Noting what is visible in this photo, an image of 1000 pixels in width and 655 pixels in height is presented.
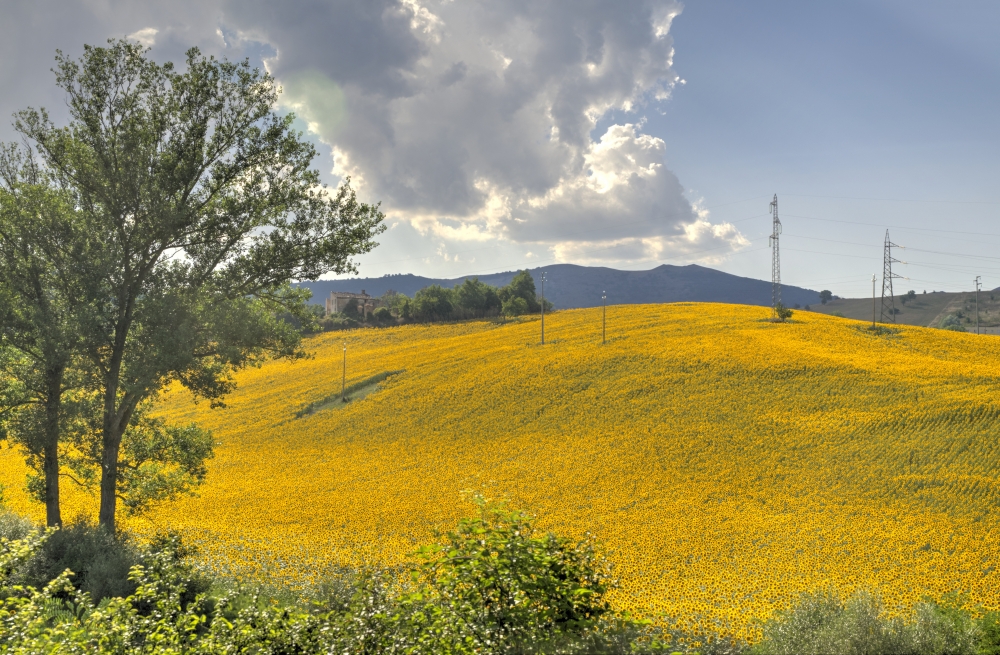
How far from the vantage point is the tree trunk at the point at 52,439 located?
55.7 feet

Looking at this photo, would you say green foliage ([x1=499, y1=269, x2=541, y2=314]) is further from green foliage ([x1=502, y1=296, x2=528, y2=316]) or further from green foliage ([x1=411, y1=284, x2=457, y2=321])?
green foliage ([x1=411, y1=284, x2=457, y2=321])

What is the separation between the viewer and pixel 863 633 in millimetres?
11695

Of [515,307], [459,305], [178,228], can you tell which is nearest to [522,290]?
[515,307]

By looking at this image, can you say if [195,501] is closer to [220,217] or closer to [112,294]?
[112,294]

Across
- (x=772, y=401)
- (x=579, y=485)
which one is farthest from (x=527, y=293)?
(x=579, y=485)

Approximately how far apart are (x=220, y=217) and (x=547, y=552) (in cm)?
1454

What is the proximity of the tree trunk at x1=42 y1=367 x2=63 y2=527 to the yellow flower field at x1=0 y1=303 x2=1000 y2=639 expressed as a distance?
18.8ft

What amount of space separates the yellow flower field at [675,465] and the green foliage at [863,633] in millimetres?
2455

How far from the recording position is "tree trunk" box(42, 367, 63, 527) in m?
17.0

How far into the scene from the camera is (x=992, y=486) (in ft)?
80.1

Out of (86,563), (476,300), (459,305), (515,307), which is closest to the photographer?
(86,563)

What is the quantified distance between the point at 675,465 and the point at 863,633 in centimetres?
1867

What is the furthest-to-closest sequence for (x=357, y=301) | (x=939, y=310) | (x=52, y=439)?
(x=939, y=310)
(x=357, y=301)
(x=52, y=439)

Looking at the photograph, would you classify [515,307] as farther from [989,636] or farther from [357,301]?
[989,636]
